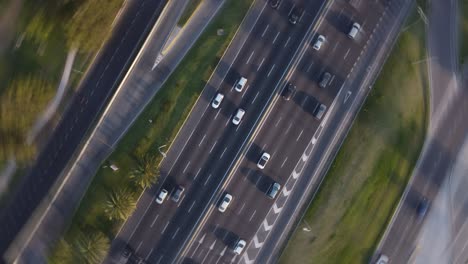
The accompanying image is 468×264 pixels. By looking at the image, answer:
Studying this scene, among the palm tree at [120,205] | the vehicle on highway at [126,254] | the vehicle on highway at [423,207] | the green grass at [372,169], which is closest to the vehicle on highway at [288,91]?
the green grass at [372,169]

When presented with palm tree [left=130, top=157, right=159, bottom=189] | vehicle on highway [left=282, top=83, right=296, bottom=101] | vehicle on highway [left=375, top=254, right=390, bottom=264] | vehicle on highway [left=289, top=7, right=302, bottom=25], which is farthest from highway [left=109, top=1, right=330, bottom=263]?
vehicle on highway [left=375, top=254, right=390, bottom=264]

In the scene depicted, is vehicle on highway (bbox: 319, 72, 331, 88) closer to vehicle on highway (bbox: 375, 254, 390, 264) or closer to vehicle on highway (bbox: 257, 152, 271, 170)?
vehicle on highway (bbox: 257, 152, 271, 170)

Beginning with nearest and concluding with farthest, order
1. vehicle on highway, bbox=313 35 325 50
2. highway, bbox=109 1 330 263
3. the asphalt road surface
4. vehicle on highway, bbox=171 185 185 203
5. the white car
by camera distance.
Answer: the asphalt road surface → the white car → vehicle on highway, bbox=171 185 185 203 → highway, bbox=109 1 330 263 → vehicle on highway, bbox=313 35 325 50

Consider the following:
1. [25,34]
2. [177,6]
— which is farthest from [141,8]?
[25,34]

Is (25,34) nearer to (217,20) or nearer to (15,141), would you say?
(15,141)

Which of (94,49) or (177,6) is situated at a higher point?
(177,6)

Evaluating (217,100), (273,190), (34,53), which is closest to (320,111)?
(273,190)
